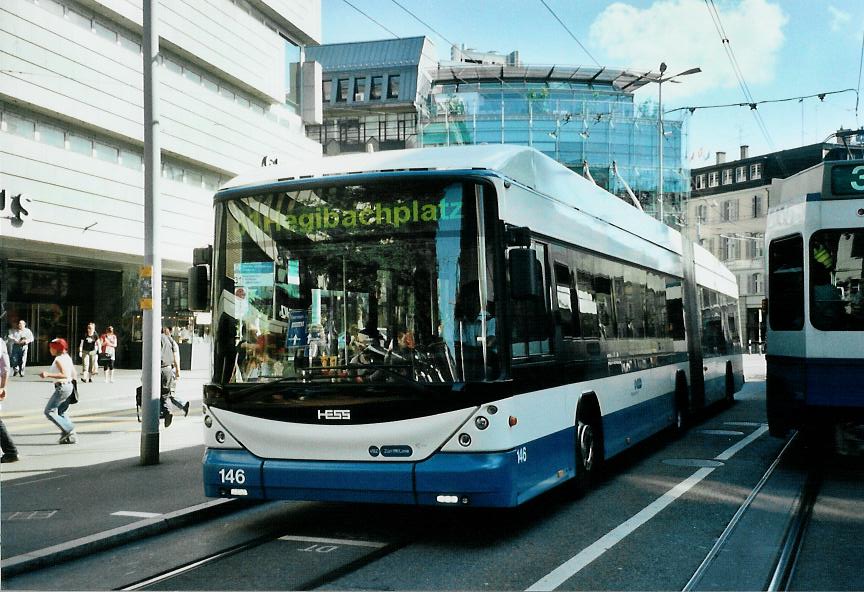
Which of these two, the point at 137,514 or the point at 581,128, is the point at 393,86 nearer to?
the point at 581,128

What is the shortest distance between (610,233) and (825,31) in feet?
14.0

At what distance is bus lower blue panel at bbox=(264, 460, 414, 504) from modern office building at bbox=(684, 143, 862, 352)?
224ft

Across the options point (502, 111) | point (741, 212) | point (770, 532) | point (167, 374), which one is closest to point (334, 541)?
point (770, 532)

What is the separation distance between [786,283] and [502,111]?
55.6 meters

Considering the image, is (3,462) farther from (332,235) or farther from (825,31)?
(825,31)

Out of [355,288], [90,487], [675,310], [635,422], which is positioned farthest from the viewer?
[675,310]

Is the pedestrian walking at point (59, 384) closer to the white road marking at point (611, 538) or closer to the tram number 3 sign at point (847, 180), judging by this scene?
the white road marking at point (611, 538)

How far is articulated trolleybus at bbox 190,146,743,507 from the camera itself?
676 centimetres

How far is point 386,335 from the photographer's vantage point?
6871mm

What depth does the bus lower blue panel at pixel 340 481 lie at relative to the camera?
676cm

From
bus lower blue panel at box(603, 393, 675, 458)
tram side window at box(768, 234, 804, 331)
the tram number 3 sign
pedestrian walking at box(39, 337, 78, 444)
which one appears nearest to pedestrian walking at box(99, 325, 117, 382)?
pedestrian walking at box(39, 337, 78, 444)

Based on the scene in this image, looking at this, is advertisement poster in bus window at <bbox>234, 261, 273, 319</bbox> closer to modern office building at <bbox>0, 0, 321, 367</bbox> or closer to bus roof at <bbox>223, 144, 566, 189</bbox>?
bus roof at <bbox>223, 144, 566, 189</bbox>

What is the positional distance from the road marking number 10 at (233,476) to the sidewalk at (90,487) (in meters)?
0.82

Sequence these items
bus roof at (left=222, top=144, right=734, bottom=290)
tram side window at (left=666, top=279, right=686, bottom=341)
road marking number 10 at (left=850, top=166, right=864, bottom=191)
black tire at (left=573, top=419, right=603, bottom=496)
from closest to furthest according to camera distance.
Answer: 1. bus roof at (left=222, top=144, right=734, bottom=290)
2. black tire at (left=573, top=419, right=603, bottom=496)
3. road marking number 10 at (left=850, top=166, right=864, bottom=191)
4. tram side window at (left=666, top=279, right=686, bottom=341)
